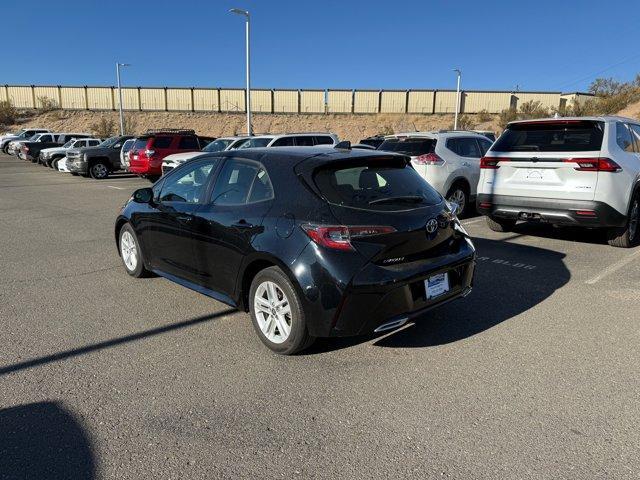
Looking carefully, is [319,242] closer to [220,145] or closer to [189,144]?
[220,145]

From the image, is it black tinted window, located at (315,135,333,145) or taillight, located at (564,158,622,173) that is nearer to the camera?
taillight, located at (564,158,622,173)

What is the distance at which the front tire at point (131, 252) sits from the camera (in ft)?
19.2

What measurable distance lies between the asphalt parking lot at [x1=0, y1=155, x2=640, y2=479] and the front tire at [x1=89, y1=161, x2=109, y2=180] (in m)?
16.7

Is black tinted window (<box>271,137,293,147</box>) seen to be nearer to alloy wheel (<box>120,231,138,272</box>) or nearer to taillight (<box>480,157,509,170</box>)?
taillight (<box>480,157,509,170</box>)

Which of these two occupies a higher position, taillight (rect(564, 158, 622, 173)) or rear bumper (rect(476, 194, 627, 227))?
taillight (rect(564, 158, 622, 173))

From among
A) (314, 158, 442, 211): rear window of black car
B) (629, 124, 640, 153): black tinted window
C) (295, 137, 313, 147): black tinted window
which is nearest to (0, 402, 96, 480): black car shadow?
(314, 158, 442, 211): rear window of black car

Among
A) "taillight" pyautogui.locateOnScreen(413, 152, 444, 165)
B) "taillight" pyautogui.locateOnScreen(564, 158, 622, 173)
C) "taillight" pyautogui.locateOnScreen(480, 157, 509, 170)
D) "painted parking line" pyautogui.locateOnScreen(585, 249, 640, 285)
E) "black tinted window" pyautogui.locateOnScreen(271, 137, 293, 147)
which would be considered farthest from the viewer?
"black tinted window" pyautogui.locateOnScreen(271, 137, 293, 147)

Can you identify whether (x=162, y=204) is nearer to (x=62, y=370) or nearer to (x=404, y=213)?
(x=62, y=370)

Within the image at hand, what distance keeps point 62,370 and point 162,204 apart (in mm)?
2049

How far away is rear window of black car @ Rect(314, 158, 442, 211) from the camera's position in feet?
12.7

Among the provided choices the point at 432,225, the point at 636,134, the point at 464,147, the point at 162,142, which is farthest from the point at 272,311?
the point at 162,142

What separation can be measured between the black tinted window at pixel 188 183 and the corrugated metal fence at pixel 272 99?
65.3 metres

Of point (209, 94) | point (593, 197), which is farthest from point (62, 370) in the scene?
point (209, 94)

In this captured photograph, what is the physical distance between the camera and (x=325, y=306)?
358 cm
